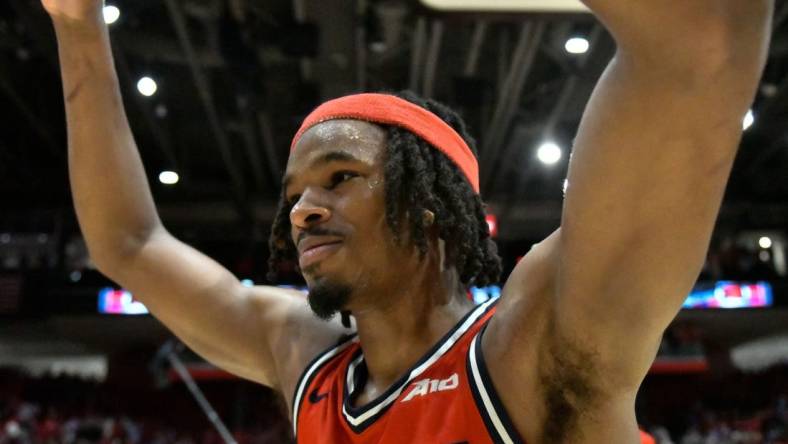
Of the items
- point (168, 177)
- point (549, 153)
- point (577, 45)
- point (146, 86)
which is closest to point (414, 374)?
point (577, 45)

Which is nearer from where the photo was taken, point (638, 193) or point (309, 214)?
point (638, 193)

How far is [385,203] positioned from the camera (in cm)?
165

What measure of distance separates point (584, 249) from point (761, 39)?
0.31m

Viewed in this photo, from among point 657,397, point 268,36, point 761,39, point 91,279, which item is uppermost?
point 761,39

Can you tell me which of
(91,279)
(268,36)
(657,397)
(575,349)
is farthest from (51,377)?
(575,349)

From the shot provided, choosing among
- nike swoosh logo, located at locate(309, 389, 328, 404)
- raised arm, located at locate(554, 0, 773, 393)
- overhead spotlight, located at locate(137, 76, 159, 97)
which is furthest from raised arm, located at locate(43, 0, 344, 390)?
overhead spotlight, located at locate(137, 76, 159, 97)

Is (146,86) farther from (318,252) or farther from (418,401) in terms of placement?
(418,401)

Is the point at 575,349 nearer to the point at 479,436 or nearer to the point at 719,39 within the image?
the point at 479,436

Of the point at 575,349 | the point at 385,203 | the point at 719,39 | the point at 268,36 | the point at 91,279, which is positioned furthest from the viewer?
the point at 91,279

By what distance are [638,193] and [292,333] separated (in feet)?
3.60

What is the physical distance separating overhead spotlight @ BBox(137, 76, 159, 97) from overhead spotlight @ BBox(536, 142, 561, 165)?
14.5 feet

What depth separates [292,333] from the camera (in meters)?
1.93

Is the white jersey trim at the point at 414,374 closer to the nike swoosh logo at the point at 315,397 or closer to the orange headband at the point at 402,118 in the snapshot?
the nike swoosh logo at the point at 315,397

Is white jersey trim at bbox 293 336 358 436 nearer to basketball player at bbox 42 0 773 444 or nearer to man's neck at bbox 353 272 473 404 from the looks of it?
basketball player at bbox 42 0 773 444
